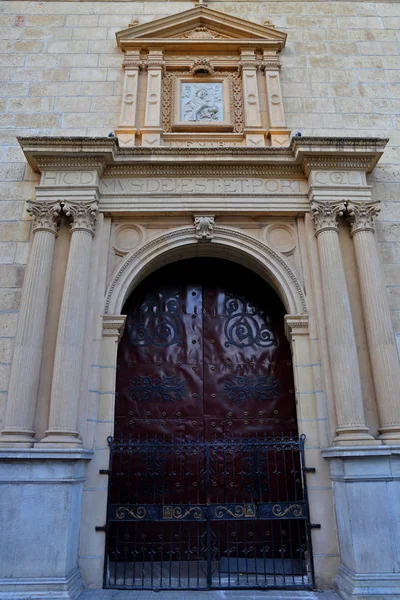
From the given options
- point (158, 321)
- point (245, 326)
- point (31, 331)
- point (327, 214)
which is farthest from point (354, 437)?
point (31, 331)

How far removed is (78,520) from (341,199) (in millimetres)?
5895

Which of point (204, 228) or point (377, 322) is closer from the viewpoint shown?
point (377, 322)

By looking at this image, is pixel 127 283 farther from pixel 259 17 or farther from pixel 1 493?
pixel 259 17

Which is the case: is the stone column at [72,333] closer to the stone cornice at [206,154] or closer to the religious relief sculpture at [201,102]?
the stone cornice at [206,154]

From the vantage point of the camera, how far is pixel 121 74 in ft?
27.6

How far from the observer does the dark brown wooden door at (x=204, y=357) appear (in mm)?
6891

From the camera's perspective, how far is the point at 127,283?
689 cm

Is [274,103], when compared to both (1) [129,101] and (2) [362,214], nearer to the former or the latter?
(1) [129,101]

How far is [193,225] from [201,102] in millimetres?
2664

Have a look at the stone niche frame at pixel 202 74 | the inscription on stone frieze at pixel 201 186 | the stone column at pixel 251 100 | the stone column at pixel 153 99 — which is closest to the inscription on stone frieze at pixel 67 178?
the inscription on stone frieze at pixel 201 186

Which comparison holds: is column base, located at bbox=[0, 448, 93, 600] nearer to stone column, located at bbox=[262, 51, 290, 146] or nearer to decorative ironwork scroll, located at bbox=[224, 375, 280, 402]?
decorative ironwork scroll, located at bbox=[224, 375, 280, 402]

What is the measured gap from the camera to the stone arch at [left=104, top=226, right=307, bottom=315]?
22.4 ft

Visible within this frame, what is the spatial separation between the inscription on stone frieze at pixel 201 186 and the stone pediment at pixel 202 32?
3.06 meters

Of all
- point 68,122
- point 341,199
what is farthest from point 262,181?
point 68,122
